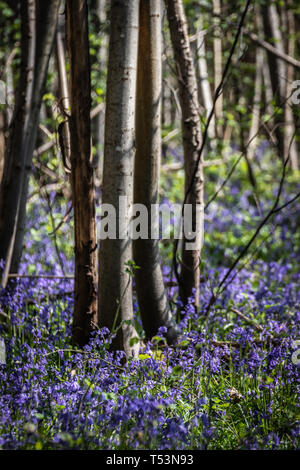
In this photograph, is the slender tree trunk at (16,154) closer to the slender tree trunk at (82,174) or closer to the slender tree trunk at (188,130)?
the slender tree trunk at (82,174)

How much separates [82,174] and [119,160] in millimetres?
254

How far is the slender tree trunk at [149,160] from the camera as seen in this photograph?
9.77 ft

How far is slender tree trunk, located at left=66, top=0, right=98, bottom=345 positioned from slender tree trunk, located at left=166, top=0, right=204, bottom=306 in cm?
82

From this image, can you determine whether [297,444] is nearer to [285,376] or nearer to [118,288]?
[285,376]

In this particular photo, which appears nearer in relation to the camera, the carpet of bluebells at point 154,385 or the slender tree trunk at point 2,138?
the carpet of bluebells at point 154,385

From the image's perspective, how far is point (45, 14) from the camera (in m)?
3.57

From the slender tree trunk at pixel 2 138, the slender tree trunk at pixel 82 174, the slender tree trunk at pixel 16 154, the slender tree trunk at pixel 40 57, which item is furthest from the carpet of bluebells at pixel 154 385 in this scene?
the slender tree trunk at pixel 2 138

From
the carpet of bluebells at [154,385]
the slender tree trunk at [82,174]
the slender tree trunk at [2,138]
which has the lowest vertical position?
the carpet of bluebells at [154,385]

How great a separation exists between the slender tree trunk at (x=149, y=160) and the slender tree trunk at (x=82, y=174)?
35cm

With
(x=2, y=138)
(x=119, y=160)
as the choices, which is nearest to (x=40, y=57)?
(x=119, y=160)

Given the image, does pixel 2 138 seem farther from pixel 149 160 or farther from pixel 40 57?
pixel 149 160

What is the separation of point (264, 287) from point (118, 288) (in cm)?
185

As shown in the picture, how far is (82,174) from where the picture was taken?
2.83m

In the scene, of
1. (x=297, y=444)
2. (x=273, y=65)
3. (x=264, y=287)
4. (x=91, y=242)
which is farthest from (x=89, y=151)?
(x=273, y=65)
